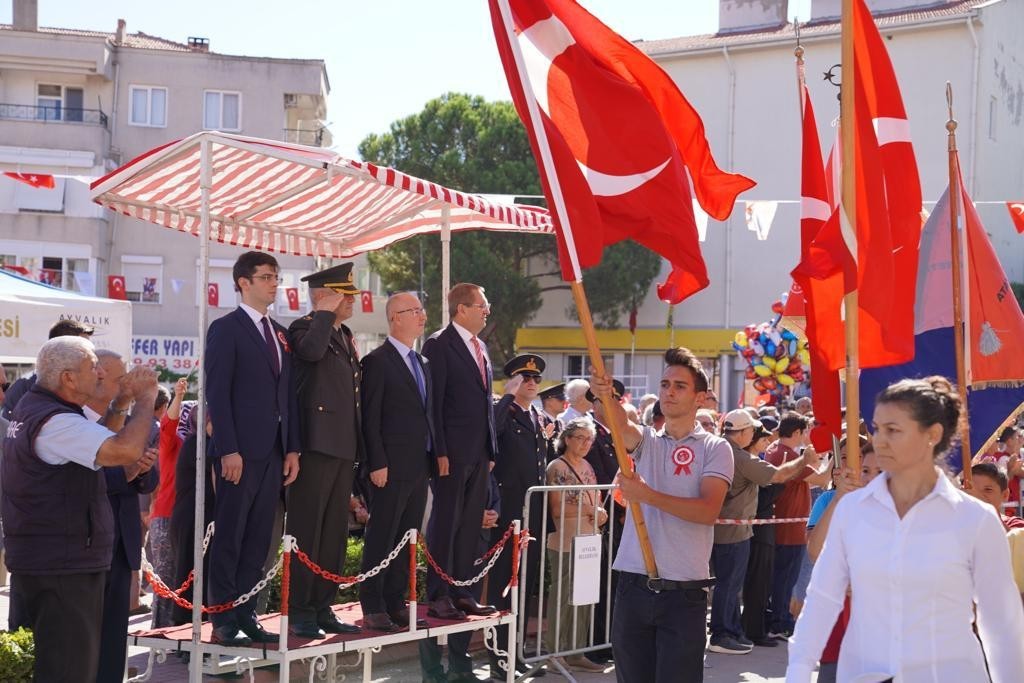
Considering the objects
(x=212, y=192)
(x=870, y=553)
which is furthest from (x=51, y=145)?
(x=870, y=553)

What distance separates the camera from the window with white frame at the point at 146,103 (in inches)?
1766

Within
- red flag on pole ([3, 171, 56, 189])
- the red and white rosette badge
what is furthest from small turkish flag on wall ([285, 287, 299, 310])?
the red and white rosette badge

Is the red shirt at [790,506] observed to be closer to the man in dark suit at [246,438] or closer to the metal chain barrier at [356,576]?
the metal chain barrier at [356,576]

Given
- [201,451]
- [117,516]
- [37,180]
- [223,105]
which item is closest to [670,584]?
[201,451]

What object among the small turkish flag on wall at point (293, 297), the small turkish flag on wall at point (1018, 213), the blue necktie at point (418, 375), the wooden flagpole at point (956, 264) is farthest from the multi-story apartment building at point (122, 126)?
the wooden flagpole at point (956, 264)

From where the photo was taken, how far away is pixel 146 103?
4488 centimetres

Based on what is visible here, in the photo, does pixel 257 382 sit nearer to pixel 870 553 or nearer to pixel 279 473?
pixel 279 473

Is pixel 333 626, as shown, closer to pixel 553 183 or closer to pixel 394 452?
pixel 394 452

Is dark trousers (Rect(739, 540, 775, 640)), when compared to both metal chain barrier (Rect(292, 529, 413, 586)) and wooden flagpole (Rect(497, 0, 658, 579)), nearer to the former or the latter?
metal chain barrier (Rect(292, 529, 413, 586))

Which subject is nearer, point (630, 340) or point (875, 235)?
point (875, 235)

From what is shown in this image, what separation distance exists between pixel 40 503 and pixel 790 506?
8.08 metres

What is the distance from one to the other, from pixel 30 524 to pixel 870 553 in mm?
3962

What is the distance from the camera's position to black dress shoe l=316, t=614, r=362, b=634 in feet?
25.7

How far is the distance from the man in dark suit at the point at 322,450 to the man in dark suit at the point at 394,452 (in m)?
0.18
